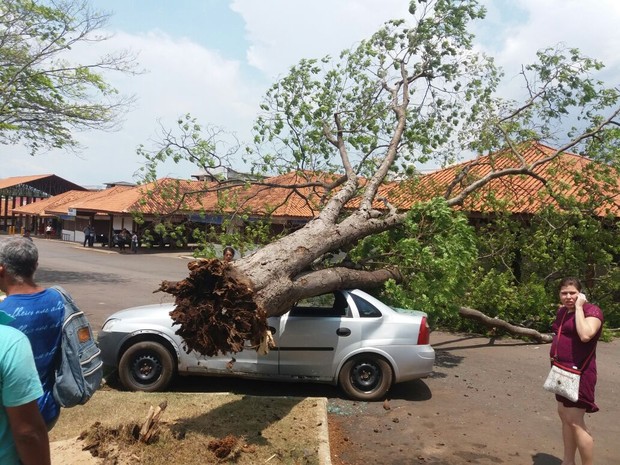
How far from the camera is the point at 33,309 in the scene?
268 cm

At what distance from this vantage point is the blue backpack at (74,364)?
275 cm

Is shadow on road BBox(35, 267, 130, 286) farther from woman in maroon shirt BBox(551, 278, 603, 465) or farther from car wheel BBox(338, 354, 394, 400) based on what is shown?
woman in maroon shirt BBox(551, 278, 603, 465)

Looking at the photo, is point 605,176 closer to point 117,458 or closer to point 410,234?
point 410,234

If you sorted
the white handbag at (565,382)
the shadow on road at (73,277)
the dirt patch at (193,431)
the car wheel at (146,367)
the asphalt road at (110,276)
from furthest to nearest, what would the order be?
the shadow on road at (73,277) → the asphalt road at (110,276) → the car wheel at (146,367) → the dirt patch at (193,431) → the white handbag at (565,382)

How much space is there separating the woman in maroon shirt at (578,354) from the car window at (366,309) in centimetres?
258

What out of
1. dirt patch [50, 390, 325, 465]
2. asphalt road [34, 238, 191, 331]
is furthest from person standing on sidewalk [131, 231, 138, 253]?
dirt patch [50, 390, 325, 465]

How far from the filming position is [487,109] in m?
11.4

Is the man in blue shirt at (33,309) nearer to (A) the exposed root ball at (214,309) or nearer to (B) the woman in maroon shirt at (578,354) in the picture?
(A) the exposed root ball at (214,309)

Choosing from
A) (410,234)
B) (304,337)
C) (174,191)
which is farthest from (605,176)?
(174,191)

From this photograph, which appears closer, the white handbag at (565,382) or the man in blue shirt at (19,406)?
the man in blue shirt at (19,406)

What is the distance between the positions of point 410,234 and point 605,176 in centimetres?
517

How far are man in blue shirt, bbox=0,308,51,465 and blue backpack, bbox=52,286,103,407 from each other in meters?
0.54

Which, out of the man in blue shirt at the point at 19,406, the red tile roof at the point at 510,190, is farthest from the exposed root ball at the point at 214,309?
the red tile roof at the point at 510,190

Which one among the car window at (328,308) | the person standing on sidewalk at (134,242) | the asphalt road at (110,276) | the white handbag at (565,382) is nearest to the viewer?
the white handbag at (565,382)
